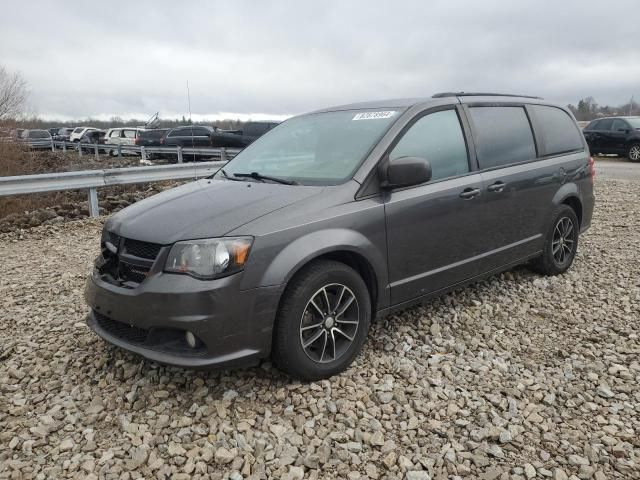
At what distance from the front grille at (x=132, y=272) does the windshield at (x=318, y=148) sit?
3.79ft

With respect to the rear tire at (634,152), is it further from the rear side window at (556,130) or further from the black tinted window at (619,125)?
the rear side window at (556,130)

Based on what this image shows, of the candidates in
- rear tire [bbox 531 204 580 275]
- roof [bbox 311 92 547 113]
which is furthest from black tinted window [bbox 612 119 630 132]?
roof [bbox 311 92 547 113]

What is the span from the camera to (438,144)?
12.7 ft

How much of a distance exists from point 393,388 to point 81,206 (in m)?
8.33

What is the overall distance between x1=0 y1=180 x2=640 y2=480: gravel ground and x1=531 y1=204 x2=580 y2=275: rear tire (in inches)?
25.2

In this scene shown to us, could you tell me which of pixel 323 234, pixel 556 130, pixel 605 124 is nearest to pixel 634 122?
pixel 605 124

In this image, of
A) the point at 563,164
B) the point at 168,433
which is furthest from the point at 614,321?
the point at 168,433

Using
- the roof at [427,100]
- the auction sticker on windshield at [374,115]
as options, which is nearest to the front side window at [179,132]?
the roof at [427,100]

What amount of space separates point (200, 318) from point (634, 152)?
19841 mm

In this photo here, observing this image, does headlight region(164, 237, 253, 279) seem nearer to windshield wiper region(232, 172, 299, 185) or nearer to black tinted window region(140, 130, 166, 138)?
windshield wiper region(232, 172, 299, 185)

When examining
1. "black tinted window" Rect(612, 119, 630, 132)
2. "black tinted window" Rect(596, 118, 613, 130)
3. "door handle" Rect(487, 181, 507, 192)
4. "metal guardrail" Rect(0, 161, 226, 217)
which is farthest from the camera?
"black tinted window" Rect(596, 118, 613, 130)

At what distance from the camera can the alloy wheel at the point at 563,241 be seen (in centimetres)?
501

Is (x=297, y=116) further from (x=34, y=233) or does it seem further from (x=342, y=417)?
(x=34, y=233)

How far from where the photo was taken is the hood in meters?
2.94
